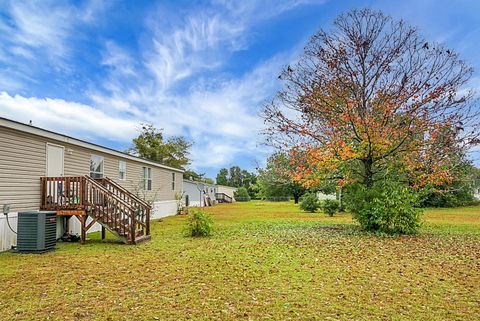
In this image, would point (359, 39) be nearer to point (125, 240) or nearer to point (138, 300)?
point (125, 240)

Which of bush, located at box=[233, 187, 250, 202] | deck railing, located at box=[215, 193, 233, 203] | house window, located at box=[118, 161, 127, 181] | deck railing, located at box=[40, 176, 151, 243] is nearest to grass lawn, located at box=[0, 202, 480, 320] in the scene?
deck railing, located at box=[40, 176, 151, 243]

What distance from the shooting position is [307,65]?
518 inches

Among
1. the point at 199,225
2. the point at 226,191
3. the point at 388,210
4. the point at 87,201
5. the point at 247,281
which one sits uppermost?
the point at 226,191

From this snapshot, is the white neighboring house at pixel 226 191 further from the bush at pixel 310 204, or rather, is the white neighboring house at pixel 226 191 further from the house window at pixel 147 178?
the house window at pixel 147 178

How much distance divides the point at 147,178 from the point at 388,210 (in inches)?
501

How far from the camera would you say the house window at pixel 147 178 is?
61.4 feet

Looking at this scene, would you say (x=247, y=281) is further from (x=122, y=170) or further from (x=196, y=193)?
(x=196, y=193)

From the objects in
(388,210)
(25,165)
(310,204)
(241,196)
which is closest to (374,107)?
(388,210)

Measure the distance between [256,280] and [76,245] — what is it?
6232 mm

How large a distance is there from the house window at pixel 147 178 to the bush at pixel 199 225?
7.79m

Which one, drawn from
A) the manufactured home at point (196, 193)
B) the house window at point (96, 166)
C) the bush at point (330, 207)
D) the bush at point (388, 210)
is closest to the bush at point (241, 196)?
the manufactured home at point (196, 193)

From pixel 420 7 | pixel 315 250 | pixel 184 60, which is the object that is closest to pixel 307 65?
pixel 420 7

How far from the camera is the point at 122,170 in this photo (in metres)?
16.0

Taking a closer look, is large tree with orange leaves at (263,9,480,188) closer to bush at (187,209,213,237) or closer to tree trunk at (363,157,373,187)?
tree trunk at (363,157,373,187)
